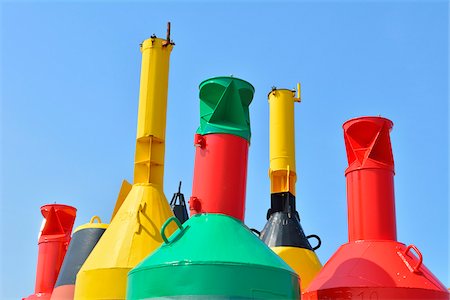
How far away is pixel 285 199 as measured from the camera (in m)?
15.1

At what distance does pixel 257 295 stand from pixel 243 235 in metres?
1.10

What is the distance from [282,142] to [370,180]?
581cm

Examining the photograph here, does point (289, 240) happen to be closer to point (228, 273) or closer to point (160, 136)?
point (160, 136)

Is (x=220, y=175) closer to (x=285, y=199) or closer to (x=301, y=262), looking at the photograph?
(x=301, y=262)

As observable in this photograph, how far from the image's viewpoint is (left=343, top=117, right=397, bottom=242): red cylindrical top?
10000mm

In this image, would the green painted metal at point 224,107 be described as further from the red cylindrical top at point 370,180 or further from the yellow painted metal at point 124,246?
the yellow painted metal at point 124,246

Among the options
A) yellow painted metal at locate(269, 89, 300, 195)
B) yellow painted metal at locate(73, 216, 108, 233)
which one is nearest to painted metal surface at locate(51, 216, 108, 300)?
yellow painted metal at locate(73, 216, 108, 233)

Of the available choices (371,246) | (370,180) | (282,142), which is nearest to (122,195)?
(282,142)

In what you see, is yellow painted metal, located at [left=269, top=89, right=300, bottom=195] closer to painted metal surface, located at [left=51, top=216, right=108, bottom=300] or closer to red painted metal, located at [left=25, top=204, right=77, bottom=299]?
painted metal surface, located at [left=51, top=216, right=108, bottom=300]

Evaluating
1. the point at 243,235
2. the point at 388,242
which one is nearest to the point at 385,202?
the point at 388,242

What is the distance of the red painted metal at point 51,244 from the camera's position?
50.7 ft

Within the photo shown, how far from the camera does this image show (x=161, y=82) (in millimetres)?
13867

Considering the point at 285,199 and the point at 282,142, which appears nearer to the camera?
the point at 285,199

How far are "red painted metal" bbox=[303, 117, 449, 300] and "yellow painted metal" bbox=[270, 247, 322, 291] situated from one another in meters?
3.49
